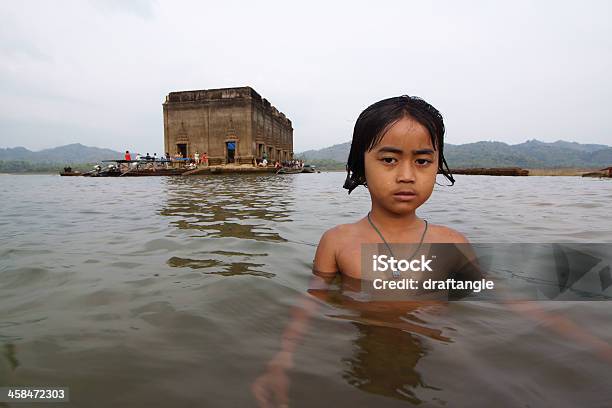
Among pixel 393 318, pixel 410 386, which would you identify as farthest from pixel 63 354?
pixel 393 318

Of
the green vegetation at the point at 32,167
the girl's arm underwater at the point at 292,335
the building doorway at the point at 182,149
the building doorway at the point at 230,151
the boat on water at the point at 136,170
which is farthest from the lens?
the green vegetation at the point at 32,167

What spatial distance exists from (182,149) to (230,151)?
178 inches

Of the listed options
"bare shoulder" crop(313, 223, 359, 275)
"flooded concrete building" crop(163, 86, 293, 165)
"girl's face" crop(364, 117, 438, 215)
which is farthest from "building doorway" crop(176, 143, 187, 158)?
"girl's face" crop(364, 117, 438, 215)

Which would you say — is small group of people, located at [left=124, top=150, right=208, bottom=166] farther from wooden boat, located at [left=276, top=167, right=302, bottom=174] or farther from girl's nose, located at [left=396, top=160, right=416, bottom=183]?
girl's nose, located at [left=396, top=160, right=416, bottom=183]

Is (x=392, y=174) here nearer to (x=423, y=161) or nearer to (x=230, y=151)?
(x=423, y=161)

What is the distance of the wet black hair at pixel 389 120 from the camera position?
1.89m

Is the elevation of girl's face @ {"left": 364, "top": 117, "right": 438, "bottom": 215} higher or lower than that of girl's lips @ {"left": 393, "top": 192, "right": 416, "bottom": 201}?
higher

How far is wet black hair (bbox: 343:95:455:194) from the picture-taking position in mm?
1892

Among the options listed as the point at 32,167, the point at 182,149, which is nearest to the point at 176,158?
the point at 182,149

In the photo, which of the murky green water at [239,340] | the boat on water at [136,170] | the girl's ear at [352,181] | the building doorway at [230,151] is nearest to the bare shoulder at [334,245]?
the murky green water at [239,340]

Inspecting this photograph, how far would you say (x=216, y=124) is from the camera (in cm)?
2964

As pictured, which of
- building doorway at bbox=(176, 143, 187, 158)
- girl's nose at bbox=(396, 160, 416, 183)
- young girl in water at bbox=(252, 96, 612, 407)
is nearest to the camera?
young girl in water at bbox=(252, 96, 612, 407)

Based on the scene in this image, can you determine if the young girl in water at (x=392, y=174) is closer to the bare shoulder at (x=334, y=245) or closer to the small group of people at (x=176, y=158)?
the bare shoulder at (x=334, y=245)

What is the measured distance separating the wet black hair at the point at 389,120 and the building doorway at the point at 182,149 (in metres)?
30.9
